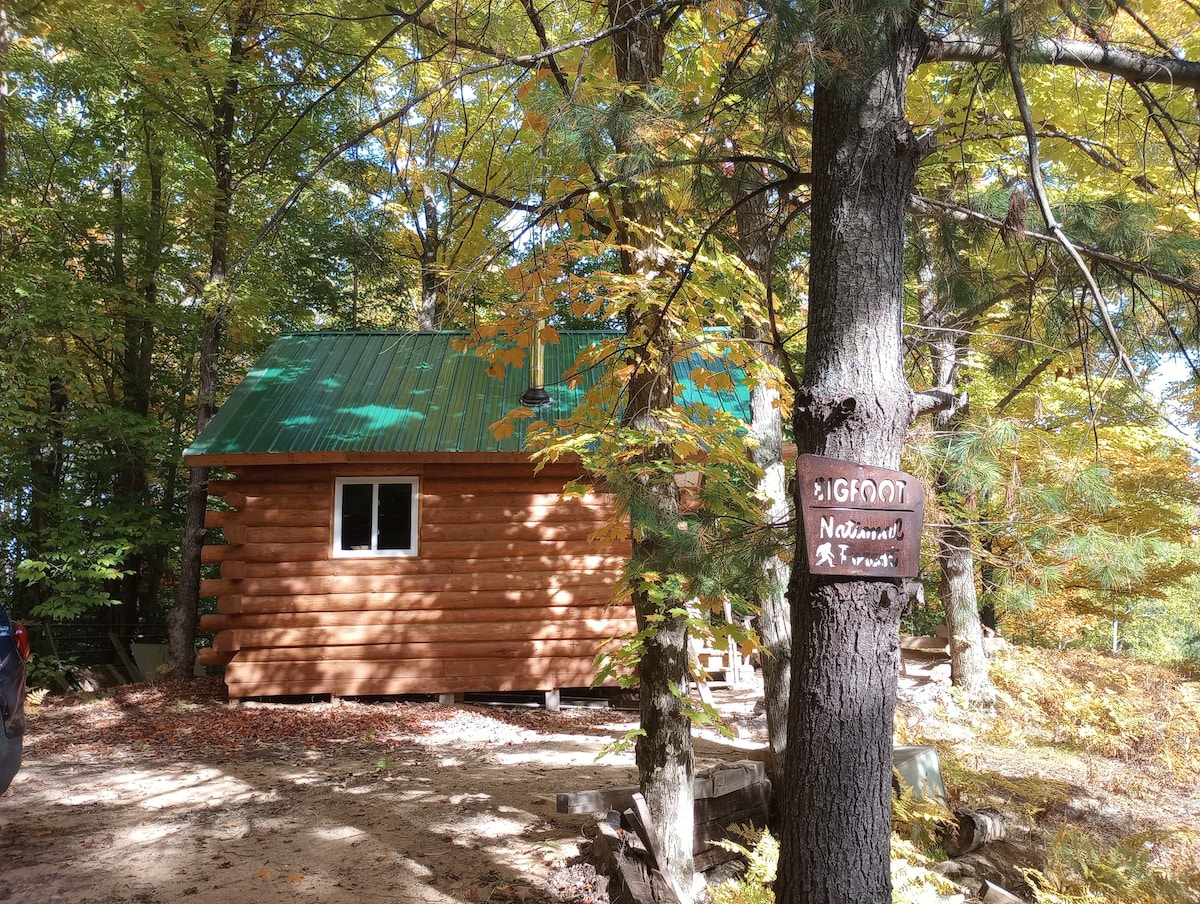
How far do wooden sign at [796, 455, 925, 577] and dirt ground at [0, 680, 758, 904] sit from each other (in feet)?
10.1

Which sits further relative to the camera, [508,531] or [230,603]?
[508,531]

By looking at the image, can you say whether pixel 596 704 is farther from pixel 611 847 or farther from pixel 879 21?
pixel 879 21

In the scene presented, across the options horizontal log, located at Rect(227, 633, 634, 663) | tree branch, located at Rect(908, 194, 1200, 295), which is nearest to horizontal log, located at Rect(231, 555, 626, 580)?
horizontal log, located at Rect(227, 633, 634, 663)

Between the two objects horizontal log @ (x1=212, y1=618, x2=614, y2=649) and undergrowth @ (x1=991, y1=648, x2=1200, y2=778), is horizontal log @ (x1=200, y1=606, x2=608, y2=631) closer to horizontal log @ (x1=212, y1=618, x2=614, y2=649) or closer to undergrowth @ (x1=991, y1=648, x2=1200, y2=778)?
horizontal log @ (x1=212, y1=618, x2=614, y2=649)

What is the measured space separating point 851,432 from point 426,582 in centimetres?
784

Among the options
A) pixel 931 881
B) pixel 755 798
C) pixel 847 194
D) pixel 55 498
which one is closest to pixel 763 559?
pixel 847 194

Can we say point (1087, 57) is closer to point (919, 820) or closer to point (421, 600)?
point (919, 820)

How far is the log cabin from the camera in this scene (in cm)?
991

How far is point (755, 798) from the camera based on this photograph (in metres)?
6.01

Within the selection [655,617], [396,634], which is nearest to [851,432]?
[655,617]

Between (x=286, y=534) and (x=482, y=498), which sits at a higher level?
(x=482, y=498)

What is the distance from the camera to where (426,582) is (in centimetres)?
1009

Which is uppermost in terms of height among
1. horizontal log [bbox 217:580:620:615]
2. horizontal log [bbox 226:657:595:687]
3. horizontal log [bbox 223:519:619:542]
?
horizontal log [bbox 223:519:619:542]

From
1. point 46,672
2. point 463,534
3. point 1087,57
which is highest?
point 1087,57
